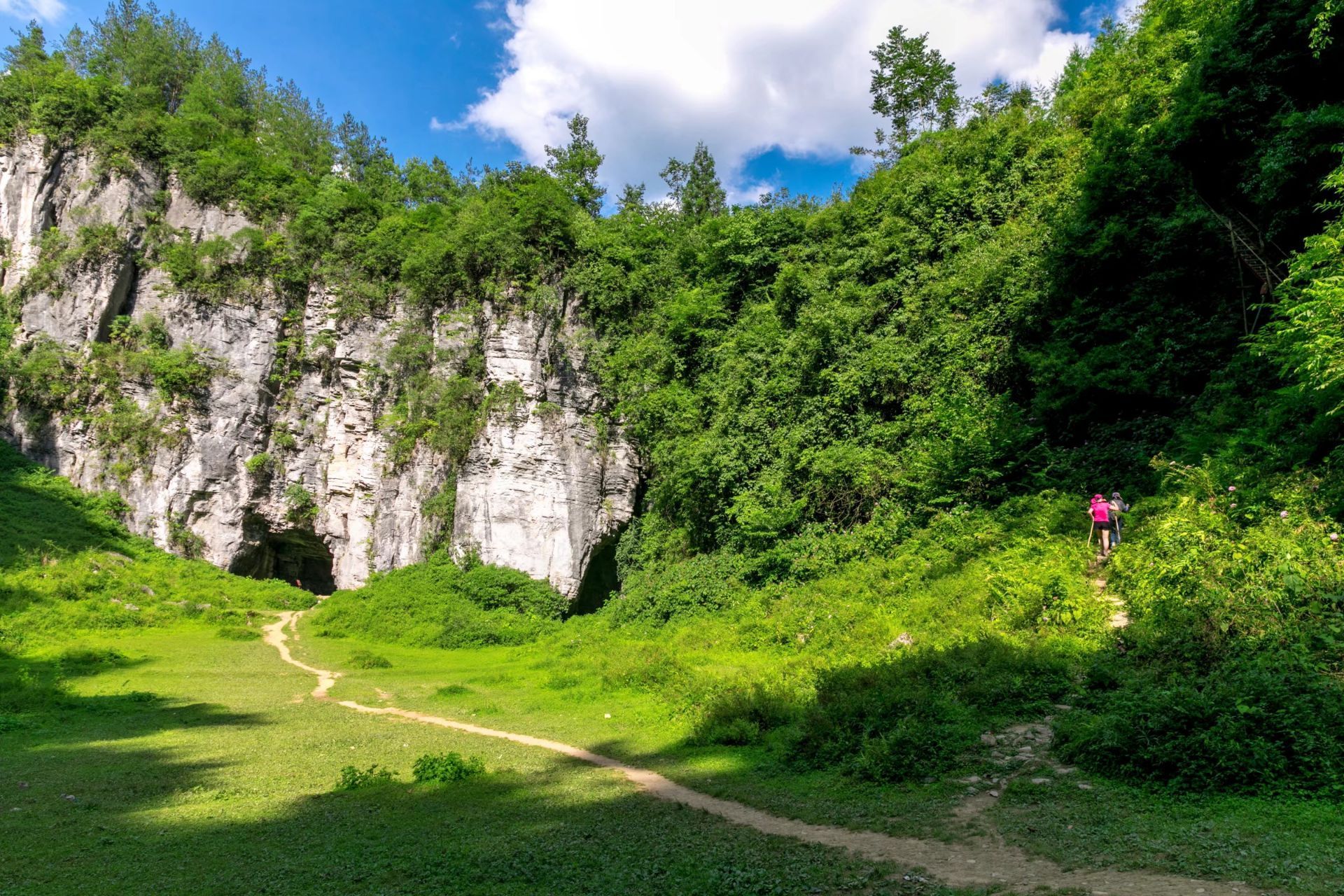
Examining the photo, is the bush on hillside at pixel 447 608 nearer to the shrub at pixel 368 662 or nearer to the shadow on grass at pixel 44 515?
the shrub at pixel 368 662

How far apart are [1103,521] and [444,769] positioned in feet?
38.0

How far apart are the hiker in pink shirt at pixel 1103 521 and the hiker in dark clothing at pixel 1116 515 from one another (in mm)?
72

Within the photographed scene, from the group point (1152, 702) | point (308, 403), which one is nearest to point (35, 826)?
point (1152, 702)

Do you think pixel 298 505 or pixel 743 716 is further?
pixel 298 505

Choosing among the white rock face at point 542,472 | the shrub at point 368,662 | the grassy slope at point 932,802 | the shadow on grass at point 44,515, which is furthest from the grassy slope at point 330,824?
the shadow on grass at point 44,515

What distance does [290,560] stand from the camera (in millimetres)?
36781

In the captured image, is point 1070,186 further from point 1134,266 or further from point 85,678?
point 85,678

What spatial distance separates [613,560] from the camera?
3045 cm

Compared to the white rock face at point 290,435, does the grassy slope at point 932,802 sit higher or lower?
lower

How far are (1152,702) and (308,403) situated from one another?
35588 mm

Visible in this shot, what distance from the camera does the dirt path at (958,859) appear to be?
475 centimetres

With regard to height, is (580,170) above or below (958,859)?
above

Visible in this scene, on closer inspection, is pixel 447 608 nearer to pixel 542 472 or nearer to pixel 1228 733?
pixel 542 472

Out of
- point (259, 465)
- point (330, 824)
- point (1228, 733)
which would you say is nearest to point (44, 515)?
point (259, 465)
